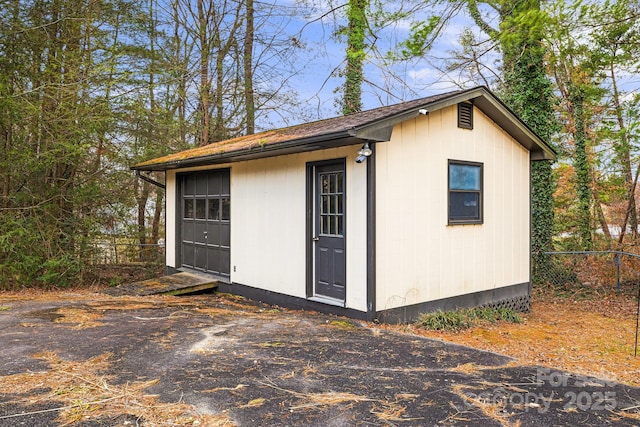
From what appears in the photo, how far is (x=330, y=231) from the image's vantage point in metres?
6.57

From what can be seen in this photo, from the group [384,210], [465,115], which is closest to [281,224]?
[384,210]

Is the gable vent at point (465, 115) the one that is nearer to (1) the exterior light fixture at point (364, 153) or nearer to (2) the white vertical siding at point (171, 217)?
(1) the exterior light fixture at point (364, 153)

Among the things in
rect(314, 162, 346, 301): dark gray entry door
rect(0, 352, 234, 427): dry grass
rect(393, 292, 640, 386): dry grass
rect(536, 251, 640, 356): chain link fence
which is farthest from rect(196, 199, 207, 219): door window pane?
rect(536, 251, 640, 356): chain link fence

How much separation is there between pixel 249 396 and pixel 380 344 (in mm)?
2040

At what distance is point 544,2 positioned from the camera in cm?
641

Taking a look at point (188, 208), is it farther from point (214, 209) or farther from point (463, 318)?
point (463, 318)

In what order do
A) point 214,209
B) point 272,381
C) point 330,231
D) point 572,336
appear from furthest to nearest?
point 214,209
point 572,336
point 330,231
point 272,381

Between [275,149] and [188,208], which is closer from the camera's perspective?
[275,149]

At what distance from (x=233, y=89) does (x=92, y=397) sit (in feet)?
38.9

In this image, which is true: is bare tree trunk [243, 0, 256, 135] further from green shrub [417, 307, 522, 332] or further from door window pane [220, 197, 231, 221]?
green shrub [417, 307, 522, 332]

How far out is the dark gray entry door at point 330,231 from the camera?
6.37m

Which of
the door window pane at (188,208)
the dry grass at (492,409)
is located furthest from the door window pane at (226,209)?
the dry grass at (492,409)

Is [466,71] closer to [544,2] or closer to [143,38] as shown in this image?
[544,2]

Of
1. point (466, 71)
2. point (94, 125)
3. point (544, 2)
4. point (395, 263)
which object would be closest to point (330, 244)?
point (395, 263)
